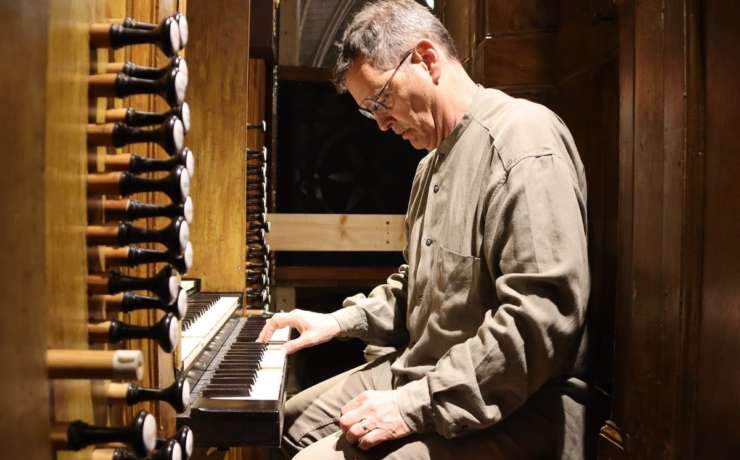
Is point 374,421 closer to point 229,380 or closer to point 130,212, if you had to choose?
point 229,380

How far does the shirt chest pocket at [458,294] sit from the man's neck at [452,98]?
46 centimetres

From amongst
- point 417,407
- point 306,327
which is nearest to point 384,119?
point 306,327

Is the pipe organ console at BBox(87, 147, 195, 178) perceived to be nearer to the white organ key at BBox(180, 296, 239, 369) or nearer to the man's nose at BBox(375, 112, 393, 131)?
the white organ key at BBox(180, 296, 239, 369)

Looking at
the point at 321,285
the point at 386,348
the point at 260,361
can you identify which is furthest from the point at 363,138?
the point at 260,361

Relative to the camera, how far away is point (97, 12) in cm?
94

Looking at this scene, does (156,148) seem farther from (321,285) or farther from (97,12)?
(321,285)

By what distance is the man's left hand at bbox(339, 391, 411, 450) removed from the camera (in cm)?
173

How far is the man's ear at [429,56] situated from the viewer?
2195mm

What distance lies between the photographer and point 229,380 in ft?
6.19

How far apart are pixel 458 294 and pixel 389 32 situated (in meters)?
0.89

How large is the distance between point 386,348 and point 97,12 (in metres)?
1.87

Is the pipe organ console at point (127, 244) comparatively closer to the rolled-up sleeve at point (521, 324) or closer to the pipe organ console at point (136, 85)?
the pipe organ console at point (136, 85)

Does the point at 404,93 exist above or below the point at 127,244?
above

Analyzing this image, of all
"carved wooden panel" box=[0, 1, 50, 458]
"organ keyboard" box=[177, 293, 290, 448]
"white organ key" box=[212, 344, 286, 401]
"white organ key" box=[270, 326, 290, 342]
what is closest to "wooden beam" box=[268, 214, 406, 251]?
"organ keyboard" box=[177, 293, 290, 448]
